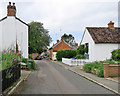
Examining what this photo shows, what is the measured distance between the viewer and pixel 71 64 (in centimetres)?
2231

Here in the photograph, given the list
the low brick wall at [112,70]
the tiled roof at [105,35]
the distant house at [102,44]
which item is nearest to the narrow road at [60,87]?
the low brick wall at [112,70]

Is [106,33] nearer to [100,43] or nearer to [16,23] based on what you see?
[100,43]

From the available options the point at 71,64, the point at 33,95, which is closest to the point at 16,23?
the point at 71,64

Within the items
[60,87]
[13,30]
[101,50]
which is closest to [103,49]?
[101,50]

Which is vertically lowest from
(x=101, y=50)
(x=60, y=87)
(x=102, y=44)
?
(x=60, y=87)

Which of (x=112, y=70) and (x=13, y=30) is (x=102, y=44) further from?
(x=13, y=30)

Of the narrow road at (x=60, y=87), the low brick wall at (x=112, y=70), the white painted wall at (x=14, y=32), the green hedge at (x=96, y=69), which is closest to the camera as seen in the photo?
the narrow road at (x=60, y=87)

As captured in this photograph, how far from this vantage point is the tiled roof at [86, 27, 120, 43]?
20984 mm

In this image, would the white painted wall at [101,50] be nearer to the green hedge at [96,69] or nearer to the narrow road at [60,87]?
the green hedge at [96,69]

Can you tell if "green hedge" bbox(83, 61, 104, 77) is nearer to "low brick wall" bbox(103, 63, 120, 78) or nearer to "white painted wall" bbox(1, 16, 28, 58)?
"low brick wall" bbox(103, 63, 120, 78)

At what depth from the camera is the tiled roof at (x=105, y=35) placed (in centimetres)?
2098

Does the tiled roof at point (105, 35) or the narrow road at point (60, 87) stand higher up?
the tiled roof at point (105, 35)

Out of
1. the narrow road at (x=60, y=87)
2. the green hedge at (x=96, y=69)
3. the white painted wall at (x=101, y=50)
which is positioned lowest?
the narrow road at (x=60, y=87)

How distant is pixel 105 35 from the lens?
22062 mm
